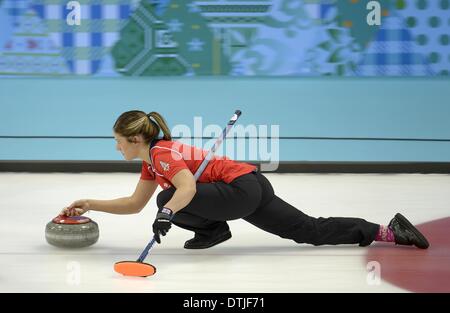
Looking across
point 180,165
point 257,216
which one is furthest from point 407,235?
point 180,165

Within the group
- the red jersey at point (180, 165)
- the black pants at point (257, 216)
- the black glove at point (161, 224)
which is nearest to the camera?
the black glove at point (161, 224)

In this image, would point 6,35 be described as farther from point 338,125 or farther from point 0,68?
A: point 338,125

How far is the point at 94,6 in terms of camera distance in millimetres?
6125

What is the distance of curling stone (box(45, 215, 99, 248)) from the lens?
3521 mm

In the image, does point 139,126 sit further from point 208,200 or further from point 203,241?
point 203,241

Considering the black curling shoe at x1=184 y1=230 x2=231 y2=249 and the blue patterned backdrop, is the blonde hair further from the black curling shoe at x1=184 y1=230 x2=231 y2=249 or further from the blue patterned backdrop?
the blue patterned backdrop

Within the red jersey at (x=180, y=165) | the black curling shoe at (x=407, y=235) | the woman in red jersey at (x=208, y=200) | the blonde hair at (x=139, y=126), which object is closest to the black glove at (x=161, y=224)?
the woman in red jersey at (x=208, y=200)

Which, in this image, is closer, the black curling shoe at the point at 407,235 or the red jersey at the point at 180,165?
the red jersey at the point at 180,165

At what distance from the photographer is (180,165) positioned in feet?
10.6

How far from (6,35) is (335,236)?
11.9 feet

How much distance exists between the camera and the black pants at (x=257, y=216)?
11.1ft

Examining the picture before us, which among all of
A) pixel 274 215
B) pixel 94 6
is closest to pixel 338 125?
pixel 94 6

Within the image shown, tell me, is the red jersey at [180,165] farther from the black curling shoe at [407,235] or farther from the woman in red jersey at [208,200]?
the black curling shoe at [407,235]

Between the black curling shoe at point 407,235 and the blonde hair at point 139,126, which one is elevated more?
the blonde hair at point 139,126
